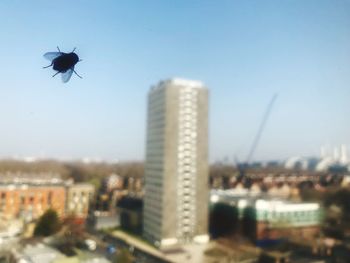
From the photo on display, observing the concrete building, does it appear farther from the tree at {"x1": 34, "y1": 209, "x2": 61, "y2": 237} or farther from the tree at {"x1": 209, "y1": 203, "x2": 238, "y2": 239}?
the tree at {"x1": 34, "y1": 209, "x2": 61, "y2": 237}

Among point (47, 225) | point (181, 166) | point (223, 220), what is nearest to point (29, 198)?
point (47, 225)

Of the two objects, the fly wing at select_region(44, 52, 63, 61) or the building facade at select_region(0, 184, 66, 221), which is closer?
the fly wing at select_region(44, 52, 63, 61)

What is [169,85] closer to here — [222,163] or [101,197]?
[101,197]

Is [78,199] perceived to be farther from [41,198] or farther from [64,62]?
[64,62]

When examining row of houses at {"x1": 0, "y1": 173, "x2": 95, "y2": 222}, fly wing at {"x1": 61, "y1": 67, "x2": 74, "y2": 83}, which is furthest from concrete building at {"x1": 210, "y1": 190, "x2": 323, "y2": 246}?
fly wing at {"x1": 61, "y1": 67, "x2": 74, "y2": 83}

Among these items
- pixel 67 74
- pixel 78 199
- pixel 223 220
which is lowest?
pixel 223 220
